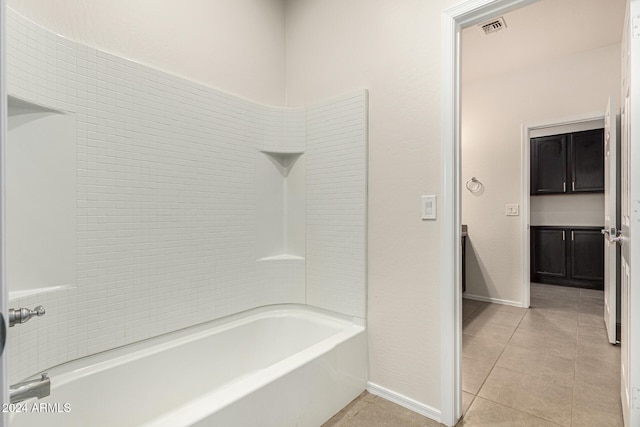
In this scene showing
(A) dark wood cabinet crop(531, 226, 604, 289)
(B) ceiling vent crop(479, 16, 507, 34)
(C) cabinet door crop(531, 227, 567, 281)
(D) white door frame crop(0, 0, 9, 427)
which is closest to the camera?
(D) white door frame crop(0, 0, 9, 427)

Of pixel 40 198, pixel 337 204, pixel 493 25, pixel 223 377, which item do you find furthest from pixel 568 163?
pixel 40 198

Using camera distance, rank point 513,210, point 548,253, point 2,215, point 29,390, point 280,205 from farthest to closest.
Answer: point 548,253 < point 513,210 < point 280,205 < point 29,390 < point 2,215

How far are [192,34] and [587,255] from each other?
5045 mm

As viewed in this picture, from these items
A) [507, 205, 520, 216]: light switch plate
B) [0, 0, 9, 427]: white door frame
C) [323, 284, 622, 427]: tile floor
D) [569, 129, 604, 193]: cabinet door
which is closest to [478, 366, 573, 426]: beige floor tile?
[323, 284, 622, 427]: tile floor

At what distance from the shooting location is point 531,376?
6.86 ft

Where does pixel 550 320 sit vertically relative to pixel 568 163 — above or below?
below

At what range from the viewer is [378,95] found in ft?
6.24

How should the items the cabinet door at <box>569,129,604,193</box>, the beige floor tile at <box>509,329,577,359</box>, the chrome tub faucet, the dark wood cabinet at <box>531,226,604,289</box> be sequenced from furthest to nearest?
1. the dark wood cabinet at <box>531,226,604,289</box>
2. the cabinet door at <box>569,129,604,193</box>
3. the beige floor tile at <box>509,329,577,359</box>
4. the chrome tub faucet

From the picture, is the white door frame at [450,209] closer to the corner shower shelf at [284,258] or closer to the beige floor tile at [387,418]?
the beige floor tile at [387,418]

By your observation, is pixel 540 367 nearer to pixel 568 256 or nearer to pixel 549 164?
pixel 568 256

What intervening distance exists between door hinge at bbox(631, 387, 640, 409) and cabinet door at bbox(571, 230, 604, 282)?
3.60 m

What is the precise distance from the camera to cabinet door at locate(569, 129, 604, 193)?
4.02 m

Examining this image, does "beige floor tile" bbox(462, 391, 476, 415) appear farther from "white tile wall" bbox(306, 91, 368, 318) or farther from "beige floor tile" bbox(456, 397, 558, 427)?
"white tile wall" bbox(306, 91, 368, 318)

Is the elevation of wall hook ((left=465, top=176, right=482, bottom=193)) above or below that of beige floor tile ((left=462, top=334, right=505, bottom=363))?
above
